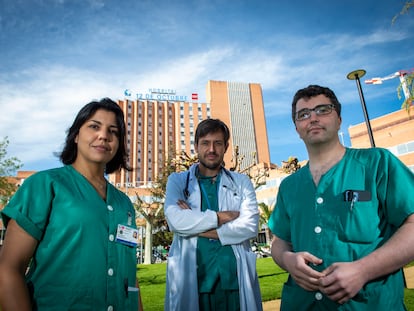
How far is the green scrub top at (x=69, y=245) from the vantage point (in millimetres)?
1586

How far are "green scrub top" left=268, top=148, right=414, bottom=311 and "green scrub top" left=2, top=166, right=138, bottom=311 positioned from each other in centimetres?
120

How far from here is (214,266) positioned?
2744mm

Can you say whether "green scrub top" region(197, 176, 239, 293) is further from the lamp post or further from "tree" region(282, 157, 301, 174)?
"tree" region(282, 157, 301, 174)

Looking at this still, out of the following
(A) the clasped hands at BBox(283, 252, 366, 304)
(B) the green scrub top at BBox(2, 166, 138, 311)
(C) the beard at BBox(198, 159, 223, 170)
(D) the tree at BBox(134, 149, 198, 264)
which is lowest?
(A) the clasped hands at BBox(283, 252, 366, 304)

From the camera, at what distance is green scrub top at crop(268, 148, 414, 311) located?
157 cm

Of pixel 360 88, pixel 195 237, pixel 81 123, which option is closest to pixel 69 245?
pixel 81 123

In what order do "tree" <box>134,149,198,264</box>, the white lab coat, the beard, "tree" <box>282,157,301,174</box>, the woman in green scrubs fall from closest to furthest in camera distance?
the woman in green scrubs < the white lab coat < the beard < "tree" <box>282,157,301,174</box> < "tree" <box>134,149,198,264</box>

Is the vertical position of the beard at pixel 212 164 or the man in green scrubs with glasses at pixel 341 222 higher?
the beard at pixel 212 164

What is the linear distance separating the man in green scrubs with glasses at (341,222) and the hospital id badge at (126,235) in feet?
3.48

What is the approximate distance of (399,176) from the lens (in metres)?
1.65

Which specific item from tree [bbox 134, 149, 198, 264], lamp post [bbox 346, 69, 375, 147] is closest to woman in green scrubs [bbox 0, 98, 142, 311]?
lamp post [bbox 346, 69, 375, 147]

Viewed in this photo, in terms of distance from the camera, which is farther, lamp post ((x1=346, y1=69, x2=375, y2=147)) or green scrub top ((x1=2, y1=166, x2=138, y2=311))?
lamp post ((x1=346, y1=69, x2=375, y2=147))

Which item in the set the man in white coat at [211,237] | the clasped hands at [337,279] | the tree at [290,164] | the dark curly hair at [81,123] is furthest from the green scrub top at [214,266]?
the tree at [290,164]

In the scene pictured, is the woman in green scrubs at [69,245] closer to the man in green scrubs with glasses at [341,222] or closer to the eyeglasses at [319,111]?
the man in green scrubs with glasses at [341,222]
